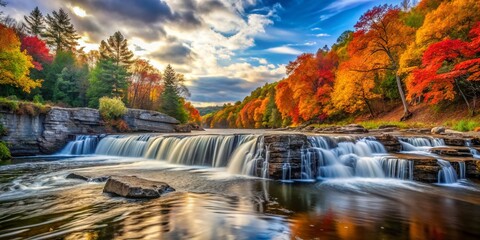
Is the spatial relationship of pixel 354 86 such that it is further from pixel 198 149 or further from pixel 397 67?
pixel 198 149

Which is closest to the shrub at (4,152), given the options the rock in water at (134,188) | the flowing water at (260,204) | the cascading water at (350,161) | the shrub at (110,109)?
the flowing water at (260,204)

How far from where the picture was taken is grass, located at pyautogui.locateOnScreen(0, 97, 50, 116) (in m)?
15.6

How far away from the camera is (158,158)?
48.8ft

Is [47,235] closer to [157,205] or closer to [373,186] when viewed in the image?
[157,205]

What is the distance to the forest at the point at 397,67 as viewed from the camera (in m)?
17.5

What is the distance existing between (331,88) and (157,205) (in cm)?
2894

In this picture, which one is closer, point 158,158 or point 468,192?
point 468,192

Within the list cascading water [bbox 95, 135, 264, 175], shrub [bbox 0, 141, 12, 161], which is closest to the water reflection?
cascading water [bbox 95, 135, 264, 175]

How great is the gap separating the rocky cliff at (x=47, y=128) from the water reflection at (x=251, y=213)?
1249cm

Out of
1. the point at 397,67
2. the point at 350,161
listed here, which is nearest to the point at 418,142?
the point at 350,161

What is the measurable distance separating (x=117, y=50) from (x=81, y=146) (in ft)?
84.7

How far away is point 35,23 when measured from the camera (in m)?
46.4

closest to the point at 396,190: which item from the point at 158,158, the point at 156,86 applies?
the point at 158,158

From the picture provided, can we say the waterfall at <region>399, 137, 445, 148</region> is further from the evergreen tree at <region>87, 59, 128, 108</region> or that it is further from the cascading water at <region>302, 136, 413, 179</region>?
the evergreen tree at <region>87, 59, 128, 108</region>
